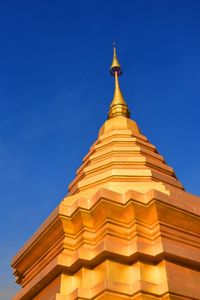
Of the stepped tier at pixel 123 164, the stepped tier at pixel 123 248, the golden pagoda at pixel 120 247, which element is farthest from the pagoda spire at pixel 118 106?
the stepped tier at pixel 123 248

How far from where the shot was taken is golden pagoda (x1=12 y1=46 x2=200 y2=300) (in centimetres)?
688

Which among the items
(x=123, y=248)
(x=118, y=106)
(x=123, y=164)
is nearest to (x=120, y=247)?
(x=123, y=248)

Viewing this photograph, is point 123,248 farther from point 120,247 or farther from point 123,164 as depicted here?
point 123,164

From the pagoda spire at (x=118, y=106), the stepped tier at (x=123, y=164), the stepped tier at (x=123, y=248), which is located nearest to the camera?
the stepped tier at (x=123, y=248)

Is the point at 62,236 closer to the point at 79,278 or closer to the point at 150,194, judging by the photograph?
the point at 79,278

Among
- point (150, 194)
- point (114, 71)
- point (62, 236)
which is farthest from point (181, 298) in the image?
point (114, 71)

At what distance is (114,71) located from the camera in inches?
627

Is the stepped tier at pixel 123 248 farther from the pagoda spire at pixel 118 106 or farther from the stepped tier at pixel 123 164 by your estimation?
the pagoda spire at pixel 118 106

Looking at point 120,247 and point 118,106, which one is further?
point 118,106

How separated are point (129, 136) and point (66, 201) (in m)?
3.60

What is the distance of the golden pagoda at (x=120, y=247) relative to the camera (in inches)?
271

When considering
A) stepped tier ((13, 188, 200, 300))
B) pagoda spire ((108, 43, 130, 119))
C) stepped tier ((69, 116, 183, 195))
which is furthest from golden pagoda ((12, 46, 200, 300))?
pagoda spire ((108, 43, 130, 119))

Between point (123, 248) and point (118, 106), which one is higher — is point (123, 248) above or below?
below

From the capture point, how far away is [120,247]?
7301mm
